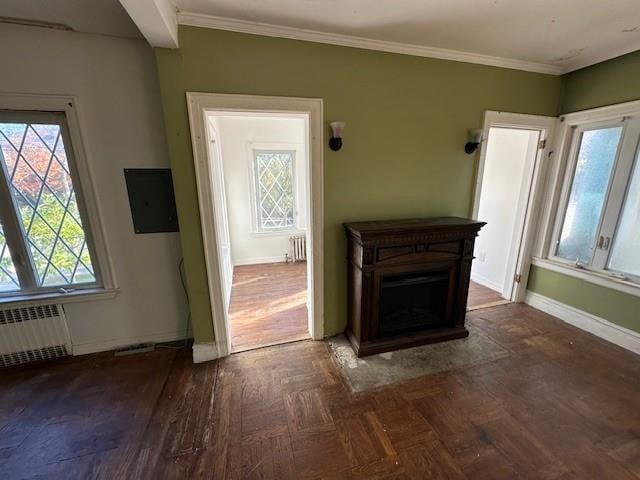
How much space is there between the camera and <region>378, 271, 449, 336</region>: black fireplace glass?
2253 millimetres

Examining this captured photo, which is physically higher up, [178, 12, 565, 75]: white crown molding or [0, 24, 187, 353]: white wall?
[178, 12, 565, 75]: white crown molding

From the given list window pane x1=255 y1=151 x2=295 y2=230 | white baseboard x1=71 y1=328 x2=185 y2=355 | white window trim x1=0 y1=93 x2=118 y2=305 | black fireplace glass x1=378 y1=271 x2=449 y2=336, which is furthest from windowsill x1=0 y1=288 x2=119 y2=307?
window pane x1=255 y1=151 x2=295 y2=230

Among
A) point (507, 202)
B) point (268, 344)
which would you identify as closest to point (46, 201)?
point (268, 344)

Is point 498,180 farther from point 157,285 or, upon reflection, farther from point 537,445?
point 157,285

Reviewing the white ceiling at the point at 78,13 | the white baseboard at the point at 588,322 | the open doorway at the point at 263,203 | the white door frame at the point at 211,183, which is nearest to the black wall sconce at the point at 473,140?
the white door frame at the point at 211,183

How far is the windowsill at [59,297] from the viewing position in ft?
6.38

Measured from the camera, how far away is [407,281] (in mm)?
2184

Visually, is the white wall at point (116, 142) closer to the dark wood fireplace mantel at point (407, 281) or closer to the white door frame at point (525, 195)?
the dark wood fireplace mantel at point (407, 281)

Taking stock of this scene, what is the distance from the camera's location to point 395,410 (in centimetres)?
168

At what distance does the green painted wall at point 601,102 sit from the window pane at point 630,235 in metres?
0.26

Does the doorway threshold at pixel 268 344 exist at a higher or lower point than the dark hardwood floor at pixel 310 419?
higher

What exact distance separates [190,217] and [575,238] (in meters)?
3.69

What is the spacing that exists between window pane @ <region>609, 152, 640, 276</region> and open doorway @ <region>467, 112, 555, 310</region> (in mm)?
658

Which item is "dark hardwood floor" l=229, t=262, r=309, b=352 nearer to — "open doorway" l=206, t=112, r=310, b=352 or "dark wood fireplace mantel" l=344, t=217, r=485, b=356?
"open doorway" l=206, t=112, r=310, b=352
